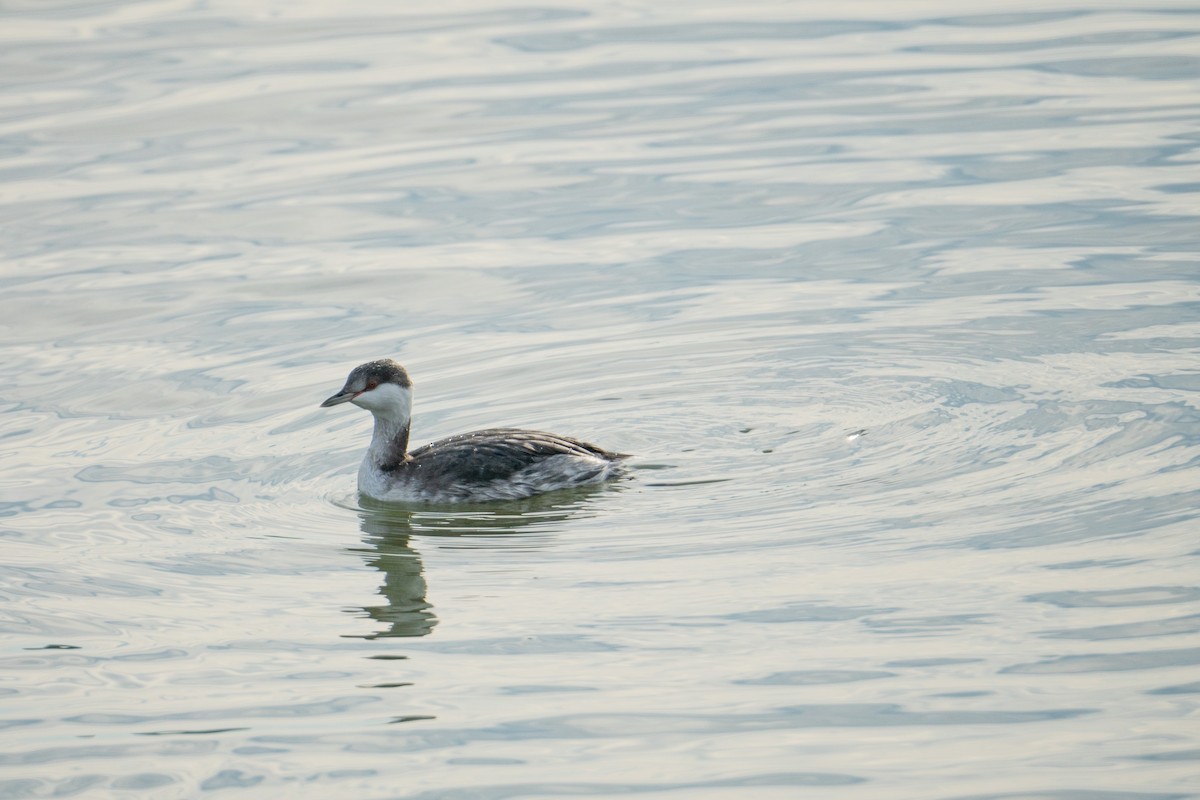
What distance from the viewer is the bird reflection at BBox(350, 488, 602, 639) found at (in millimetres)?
9969

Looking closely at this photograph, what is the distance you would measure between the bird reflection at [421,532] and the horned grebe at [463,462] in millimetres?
108

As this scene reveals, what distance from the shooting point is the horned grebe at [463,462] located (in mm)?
12047

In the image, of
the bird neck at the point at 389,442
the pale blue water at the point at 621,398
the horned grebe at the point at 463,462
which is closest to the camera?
the pale blue water at the point at 621,398

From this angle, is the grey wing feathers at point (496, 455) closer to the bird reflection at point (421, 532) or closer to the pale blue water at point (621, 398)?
the bird reflection at point (421, 532)

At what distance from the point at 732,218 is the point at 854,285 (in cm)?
257

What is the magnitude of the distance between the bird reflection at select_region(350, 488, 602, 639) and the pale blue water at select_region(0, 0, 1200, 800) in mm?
45

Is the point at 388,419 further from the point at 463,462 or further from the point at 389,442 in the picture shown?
the point at 463,462

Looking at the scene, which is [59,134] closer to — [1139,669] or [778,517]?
[778,517]

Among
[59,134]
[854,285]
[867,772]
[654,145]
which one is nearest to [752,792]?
[867,772]

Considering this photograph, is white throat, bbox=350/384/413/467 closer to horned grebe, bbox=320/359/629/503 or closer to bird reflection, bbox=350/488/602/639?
horned grebe, bbox=320/359/629/503

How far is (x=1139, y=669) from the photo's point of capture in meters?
8.38

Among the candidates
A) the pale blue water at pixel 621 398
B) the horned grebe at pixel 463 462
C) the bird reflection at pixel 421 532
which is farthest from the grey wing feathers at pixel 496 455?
the pale blue water at pixel 621 398

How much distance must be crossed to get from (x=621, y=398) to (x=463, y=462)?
1934 mm

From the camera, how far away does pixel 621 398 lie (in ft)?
44.7
